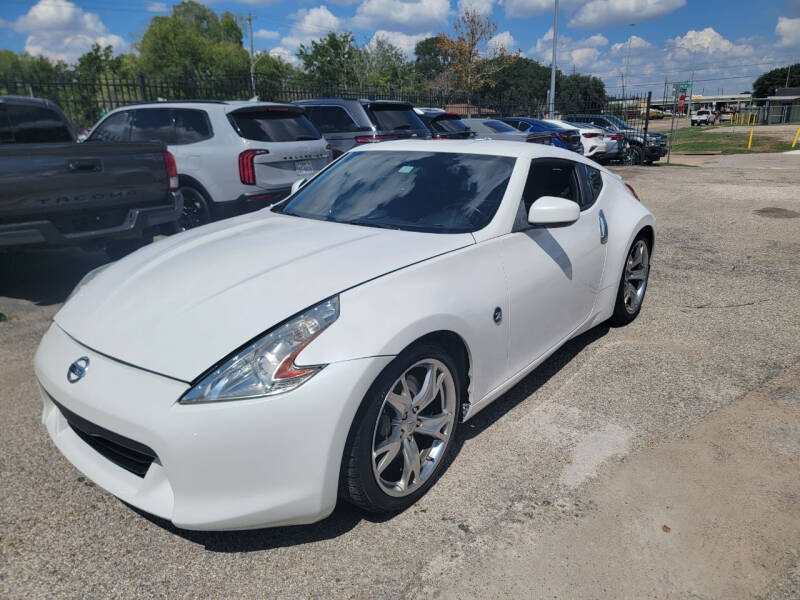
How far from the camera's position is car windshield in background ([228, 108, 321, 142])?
7.38 m

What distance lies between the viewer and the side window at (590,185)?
4.09 meters

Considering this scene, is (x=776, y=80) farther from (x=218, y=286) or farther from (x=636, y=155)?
(x=218, y=286)

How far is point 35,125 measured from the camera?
6.06m

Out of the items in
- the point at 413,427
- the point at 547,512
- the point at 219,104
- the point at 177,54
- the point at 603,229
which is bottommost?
the point at 547,512

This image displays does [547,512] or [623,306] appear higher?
[623,306]

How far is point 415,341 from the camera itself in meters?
2.48

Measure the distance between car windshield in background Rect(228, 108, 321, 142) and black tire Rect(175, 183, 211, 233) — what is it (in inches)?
36.4

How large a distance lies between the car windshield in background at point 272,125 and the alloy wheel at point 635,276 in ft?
15.3

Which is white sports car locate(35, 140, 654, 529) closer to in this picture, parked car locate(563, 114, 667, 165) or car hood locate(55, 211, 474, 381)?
car hood locate(55, 211, 474, 381)

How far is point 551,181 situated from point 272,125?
15.9ft

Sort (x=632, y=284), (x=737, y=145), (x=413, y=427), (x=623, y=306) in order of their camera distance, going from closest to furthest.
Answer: (x=413, y=427), (x=623, y=306), (x=632, y=284), (x=737, y=145)

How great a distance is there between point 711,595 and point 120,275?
9.71ft

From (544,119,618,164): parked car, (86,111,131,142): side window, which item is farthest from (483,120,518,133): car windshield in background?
(86,111,131,142): side window

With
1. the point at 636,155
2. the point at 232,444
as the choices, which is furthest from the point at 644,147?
the point at 232,444
